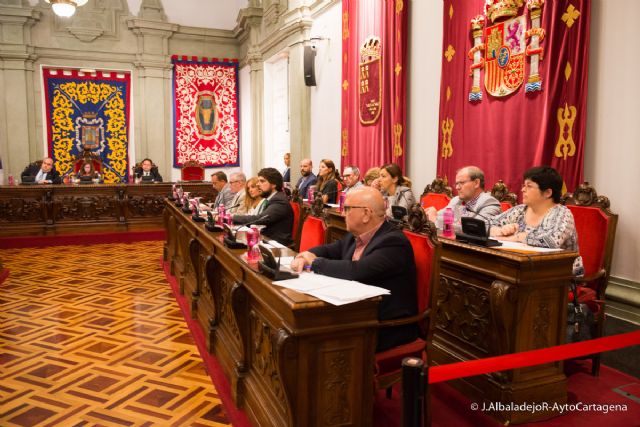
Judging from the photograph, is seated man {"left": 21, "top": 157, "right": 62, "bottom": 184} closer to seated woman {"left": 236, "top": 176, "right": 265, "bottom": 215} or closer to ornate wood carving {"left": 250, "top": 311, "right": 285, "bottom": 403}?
seated woman {"left": 236, "top": 176, "right": 265, "bottom": 215}

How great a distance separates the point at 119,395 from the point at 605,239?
3104 mm

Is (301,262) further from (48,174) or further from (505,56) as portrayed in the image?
(48,174)

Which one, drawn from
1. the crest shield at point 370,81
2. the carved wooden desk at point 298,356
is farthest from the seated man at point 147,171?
the carved wooden desk at point 298,356

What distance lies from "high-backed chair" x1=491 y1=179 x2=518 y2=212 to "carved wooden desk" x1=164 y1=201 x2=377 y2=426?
2.33 meters

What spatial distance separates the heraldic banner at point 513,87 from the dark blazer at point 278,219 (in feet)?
6.27

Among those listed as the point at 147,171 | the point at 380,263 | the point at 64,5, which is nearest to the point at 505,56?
the point at 380,263

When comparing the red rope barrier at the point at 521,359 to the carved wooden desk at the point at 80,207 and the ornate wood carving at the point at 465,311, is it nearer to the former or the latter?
the ornate wood carving at the point at 465,311

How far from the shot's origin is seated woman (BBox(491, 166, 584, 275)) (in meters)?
2.95

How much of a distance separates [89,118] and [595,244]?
35.8 ft

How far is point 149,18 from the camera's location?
11547 millimetres

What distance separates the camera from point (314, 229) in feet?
10.6

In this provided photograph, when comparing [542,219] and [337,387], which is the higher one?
[542,219]

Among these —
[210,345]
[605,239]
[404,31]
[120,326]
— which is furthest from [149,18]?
[605,239]

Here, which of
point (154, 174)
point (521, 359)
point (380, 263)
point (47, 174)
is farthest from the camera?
point (154, 174)
